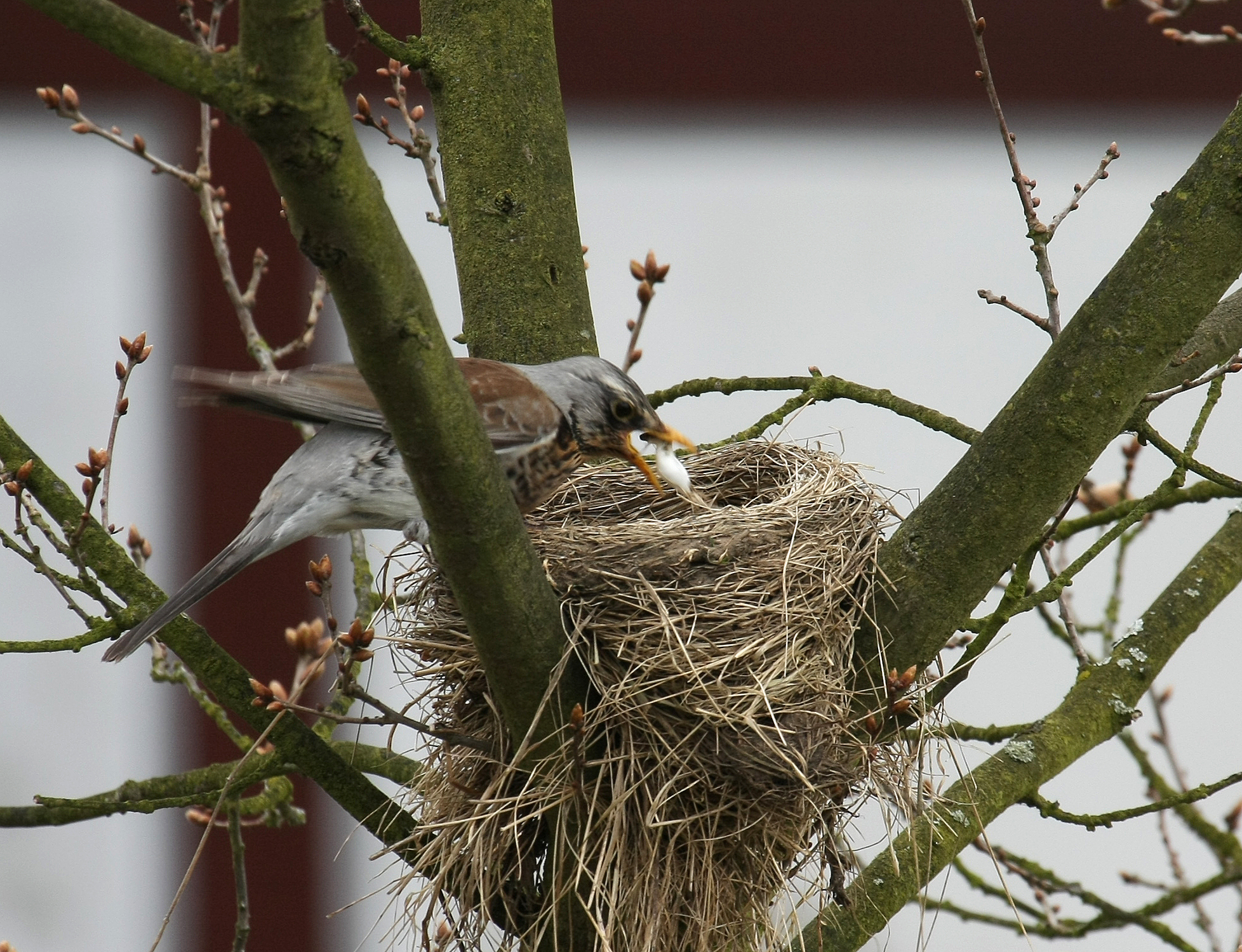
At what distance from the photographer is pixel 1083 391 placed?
5.63 feet

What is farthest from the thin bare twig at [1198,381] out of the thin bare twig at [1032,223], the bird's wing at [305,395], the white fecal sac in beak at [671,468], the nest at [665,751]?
the bird's wing at [305,395]

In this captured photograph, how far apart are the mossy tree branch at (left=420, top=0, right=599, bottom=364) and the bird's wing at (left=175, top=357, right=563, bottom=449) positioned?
8.0 inches

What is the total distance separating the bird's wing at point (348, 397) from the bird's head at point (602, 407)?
54mm

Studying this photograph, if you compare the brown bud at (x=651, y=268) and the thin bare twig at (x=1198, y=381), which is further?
the brown bud at (x=651, y=268)

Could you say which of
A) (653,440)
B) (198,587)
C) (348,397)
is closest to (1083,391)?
(653,440)

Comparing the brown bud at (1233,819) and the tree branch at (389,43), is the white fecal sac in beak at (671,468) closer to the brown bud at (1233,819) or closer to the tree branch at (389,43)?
the tree branch at (389,43)

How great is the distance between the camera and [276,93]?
112 cm

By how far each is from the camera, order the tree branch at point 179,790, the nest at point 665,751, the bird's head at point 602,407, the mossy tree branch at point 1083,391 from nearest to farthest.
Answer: the mossy tree branch at point 1083,391 → the nest at point 665,751 → the tree branch at point 179,790 → the bird's head at point 602,407

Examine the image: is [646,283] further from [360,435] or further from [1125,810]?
[1125,810]

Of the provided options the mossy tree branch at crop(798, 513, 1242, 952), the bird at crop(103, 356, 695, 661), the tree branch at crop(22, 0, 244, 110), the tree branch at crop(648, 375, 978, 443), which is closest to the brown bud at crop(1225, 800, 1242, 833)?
the mossy tree branch at crop(798, 513, 1242, 952)

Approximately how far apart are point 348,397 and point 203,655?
0.51m

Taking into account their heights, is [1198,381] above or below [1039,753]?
above

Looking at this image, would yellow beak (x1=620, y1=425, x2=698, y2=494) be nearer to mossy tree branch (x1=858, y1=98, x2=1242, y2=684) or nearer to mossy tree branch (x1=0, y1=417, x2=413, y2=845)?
mossy tree branch (x1=858, y1=98, x2=1242, y2=684)

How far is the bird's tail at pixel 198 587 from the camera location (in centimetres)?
188
